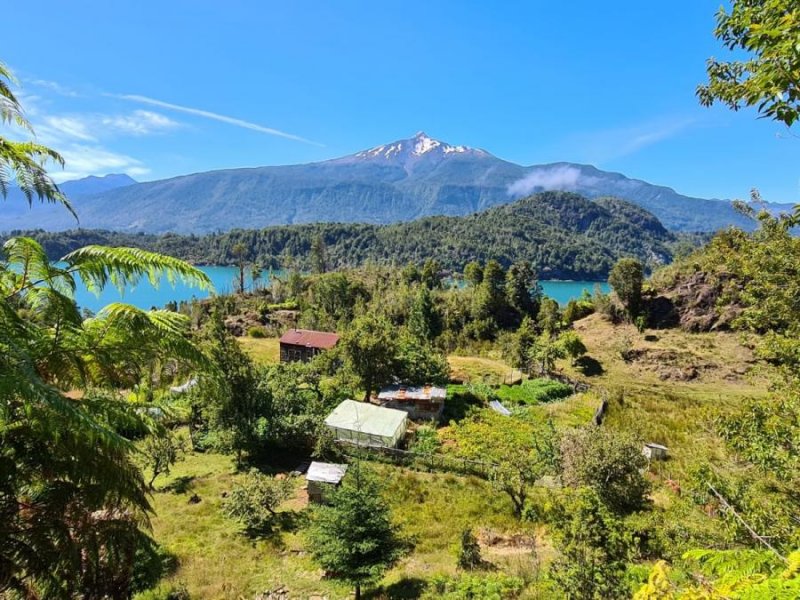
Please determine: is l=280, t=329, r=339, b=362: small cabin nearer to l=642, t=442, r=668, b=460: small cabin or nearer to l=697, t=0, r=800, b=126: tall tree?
l=642, t=442, r=668, b=460: small cabin

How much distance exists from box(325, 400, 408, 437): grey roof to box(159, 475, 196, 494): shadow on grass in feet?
19.6

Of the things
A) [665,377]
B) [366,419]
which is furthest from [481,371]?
[366,419]

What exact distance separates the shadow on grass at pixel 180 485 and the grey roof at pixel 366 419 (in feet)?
19.6

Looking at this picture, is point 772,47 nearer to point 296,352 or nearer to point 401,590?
point 401,590

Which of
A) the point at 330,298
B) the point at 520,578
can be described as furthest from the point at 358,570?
the point at 330,298

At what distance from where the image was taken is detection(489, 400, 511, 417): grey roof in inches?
983

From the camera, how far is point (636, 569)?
26.3 feet

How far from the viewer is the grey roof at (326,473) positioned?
591 inches

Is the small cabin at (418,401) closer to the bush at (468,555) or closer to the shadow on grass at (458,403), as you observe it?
the shadow on grass at (458,403)

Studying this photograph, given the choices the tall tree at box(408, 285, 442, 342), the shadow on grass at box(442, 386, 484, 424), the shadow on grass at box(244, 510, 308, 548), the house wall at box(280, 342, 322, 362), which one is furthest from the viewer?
the tall tree at box(408, 285, 442, 342)

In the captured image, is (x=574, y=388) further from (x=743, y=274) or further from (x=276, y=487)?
(x=743, y=274)

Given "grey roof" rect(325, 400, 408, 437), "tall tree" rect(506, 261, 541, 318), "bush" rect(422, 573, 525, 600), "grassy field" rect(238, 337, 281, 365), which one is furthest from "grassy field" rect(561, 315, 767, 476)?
"grassy field" rect(238, 337, 281, 365)

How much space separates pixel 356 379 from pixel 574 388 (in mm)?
15832

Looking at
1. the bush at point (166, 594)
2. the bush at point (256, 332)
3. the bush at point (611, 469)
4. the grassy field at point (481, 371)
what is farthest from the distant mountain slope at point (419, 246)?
the bush at point (166, 594)
